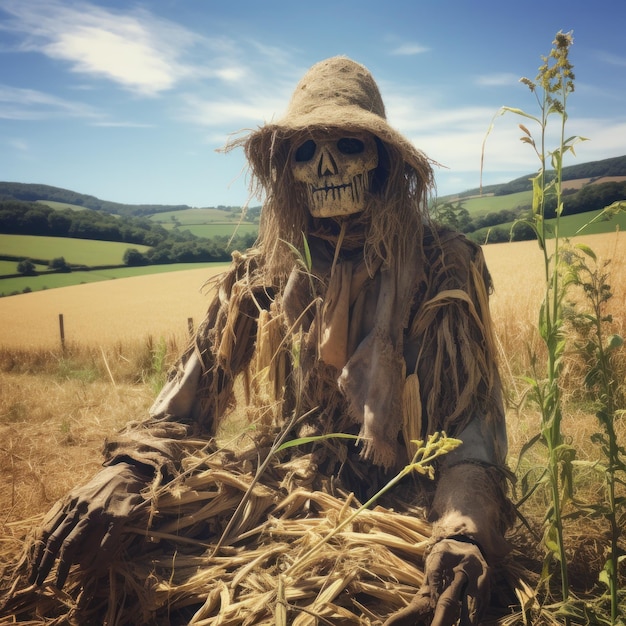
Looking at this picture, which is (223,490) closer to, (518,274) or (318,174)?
(318,174)

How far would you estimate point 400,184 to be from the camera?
6.91 ft

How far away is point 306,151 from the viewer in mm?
2150

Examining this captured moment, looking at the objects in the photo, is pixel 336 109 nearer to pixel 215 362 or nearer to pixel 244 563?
pixel 215 362

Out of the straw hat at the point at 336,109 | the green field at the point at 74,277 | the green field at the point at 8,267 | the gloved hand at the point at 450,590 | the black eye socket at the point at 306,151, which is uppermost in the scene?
the straw hat at the point at 336,109

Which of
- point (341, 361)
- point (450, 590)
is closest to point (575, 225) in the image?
point (341, 361)

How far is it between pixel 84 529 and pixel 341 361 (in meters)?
1.00

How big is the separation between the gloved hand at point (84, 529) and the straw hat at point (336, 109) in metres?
1.37

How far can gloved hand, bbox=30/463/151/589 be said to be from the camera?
64.8 inches

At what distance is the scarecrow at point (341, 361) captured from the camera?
1.73 m

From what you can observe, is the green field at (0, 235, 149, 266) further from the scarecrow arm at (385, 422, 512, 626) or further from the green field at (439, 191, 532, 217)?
the scarecrow arm at (385, 422, 512, 626)

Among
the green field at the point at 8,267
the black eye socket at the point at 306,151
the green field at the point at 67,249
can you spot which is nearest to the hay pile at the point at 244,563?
the black eye socket at the point at 306,151

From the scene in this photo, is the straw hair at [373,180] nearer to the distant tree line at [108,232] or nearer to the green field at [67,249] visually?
the distant tree line at [108,232]

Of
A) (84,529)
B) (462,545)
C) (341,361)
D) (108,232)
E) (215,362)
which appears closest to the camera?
(462,545)

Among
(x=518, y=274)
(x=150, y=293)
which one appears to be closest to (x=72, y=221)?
(x=150, y=293)
